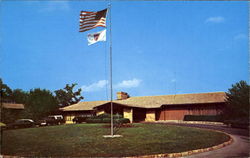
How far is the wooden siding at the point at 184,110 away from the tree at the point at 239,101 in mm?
6323

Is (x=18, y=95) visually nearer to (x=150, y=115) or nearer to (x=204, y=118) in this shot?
(x=150, y=115)

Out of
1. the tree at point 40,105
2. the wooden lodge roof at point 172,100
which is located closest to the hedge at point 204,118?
the wooden lodge roof at point 172,100

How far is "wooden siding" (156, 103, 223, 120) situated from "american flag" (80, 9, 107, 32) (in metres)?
29.0

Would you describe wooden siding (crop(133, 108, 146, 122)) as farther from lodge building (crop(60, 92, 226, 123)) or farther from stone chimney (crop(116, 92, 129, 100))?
stone chimney (crop(116, 92, 129, 100))

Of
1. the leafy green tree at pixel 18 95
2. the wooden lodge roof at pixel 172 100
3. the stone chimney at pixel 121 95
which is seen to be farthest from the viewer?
the leafy green tree at pixel 18 95

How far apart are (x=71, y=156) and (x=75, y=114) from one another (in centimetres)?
→ 3889

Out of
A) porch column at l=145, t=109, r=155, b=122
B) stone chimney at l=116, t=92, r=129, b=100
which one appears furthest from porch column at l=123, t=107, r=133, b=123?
stone chimney at l=116, t=92, r=129, b=100

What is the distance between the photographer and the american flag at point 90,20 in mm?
16516

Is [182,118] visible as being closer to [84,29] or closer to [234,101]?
[234,101]

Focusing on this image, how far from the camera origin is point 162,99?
45219 mm

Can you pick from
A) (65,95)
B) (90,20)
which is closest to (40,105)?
(65,95)

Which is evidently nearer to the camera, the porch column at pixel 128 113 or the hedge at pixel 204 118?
the hedge at pixel 204 118

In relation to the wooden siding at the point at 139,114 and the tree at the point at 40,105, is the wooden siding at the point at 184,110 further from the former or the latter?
the tree at the point at 40,105

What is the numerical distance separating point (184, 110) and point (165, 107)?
386 cm
